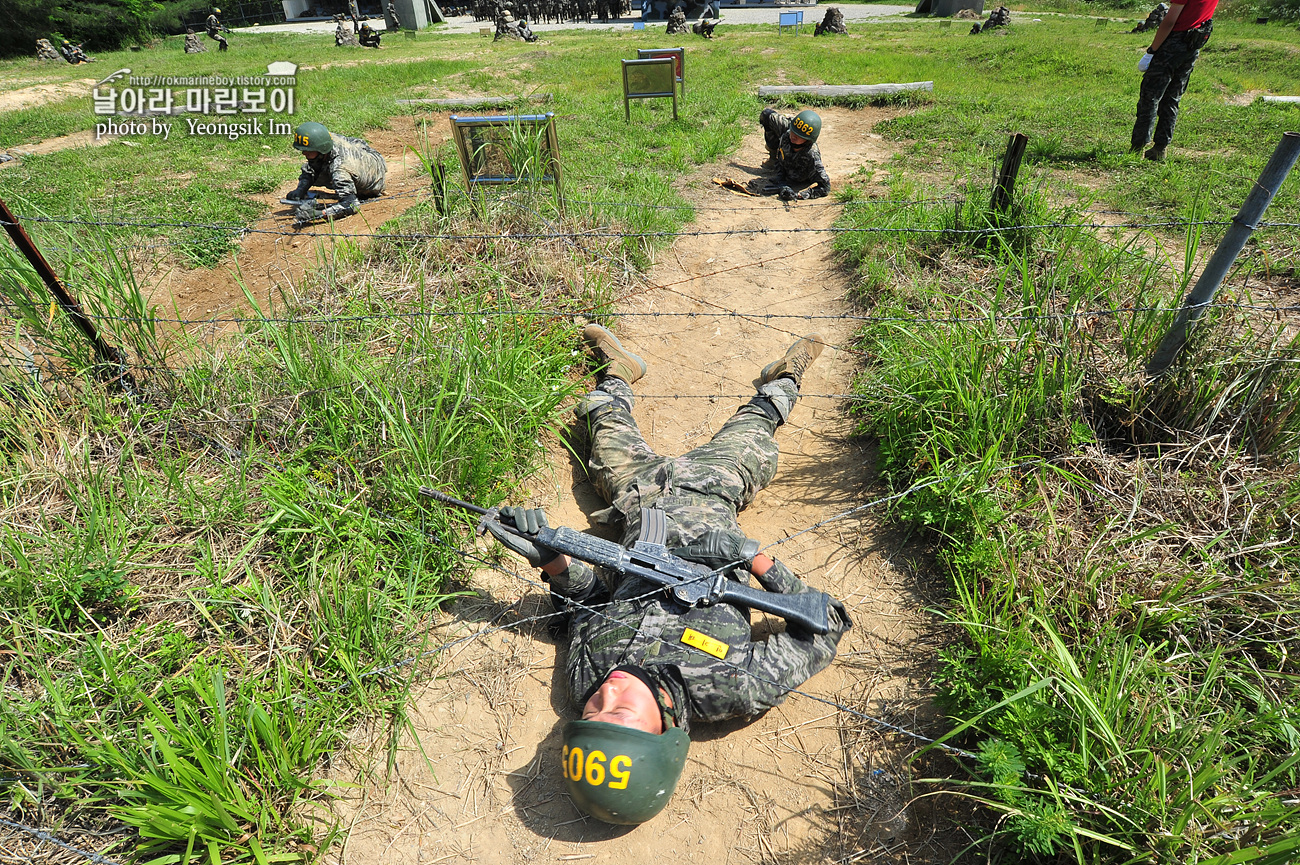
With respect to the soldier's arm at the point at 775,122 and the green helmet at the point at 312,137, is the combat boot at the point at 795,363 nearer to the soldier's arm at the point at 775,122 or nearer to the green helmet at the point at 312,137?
the soldier's arm at the point at 775,122

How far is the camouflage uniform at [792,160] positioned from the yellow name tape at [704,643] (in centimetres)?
567

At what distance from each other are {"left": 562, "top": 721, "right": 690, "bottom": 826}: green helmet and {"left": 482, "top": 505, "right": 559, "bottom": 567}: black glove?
2.51 feet

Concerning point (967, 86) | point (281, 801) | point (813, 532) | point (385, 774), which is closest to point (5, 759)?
point (281, 801)

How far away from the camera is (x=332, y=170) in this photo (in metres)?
6.50

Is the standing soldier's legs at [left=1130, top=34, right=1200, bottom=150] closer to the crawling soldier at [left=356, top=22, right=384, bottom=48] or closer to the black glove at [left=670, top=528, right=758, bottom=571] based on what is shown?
the black glove at [left=670, top=528, right=758, bottom=571]

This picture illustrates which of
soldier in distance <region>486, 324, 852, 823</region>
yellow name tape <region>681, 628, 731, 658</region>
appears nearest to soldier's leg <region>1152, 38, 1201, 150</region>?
soldier in distance <region>486, 324, 852, 823</region>

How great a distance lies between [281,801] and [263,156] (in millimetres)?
9371

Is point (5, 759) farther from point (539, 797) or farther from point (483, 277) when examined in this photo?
point (483, 277)

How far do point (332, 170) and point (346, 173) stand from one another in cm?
13

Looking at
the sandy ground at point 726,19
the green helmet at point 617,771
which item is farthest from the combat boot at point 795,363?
the sandy ground at point 726,19

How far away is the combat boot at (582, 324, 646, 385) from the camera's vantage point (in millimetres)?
4074

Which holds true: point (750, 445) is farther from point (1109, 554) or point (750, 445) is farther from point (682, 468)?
point (1109, 554)

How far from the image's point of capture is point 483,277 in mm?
4645

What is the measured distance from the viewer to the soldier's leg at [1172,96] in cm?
623
